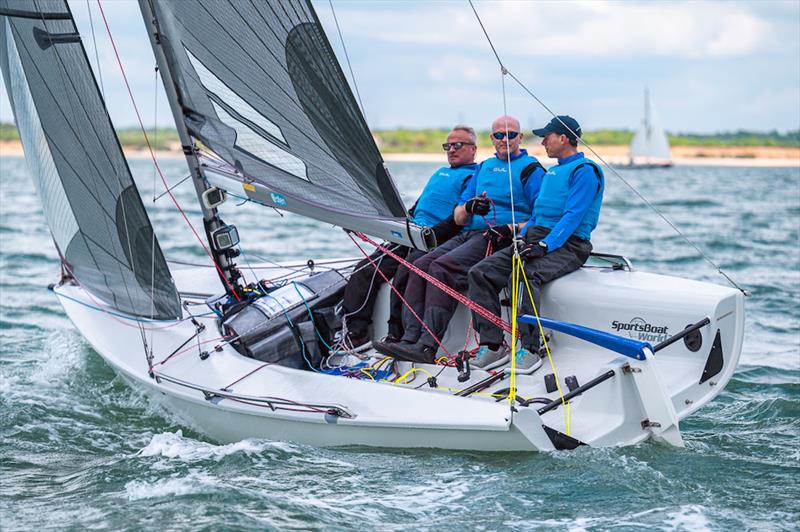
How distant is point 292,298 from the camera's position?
5656 mm

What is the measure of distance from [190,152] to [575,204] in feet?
6.93

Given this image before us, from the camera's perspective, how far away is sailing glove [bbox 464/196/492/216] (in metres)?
5.14

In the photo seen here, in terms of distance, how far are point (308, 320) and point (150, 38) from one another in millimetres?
1771

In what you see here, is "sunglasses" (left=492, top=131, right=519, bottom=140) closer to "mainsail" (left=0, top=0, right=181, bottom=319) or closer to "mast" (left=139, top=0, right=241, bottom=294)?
"mast" (left=139, top=0, right=241, bottom=294)

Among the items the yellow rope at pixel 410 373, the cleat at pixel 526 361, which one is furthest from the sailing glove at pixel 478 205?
the yellow rope at pixel 410 373

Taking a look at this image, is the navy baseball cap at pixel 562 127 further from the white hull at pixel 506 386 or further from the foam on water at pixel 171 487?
the foam on water at pixel 171 487

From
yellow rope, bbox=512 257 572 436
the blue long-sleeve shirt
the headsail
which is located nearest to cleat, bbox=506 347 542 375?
yellow rope, bbox=512 257 572 436

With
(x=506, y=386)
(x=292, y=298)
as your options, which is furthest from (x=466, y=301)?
(x=292, y=298)

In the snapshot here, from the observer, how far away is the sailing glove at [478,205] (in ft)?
16.9

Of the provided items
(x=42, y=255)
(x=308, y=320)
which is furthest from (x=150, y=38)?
(x=42, y=255)

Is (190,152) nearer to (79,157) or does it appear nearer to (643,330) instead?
(79,157)

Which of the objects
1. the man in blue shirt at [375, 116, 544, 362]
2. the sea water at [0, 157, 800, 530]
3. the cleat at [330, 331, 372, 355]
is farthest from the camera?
the cleat at [330, 331, 372, 355]

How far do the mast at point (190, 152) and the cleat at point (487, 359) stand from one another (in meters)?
1.61

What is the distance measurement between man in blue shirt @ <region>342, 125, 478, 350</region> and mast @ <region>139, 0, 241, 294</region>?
71cm
